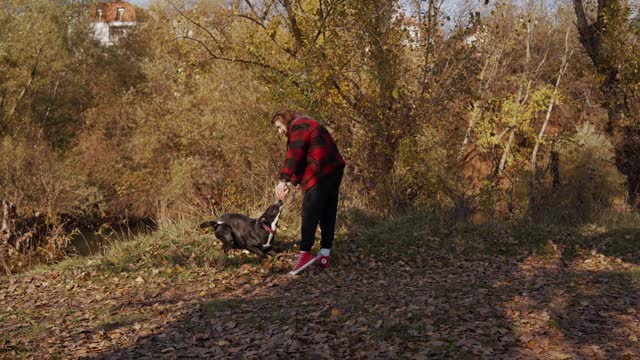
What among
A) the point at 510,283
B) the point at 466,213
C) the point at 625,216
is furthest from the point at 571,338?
the point at 625,216

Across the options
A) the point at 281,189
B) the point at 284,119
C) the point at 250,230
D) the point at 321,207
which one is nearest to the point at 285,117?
the point at 284,119

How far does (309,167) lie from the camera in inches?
267

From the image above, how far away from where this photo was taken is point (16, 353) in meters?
4.63

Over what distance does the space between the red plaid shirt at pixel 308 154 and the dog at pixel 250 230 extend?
799 millimetres

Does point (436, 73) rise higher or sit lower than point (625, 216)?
higher

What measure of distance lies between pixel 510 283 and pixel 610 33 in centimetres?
982

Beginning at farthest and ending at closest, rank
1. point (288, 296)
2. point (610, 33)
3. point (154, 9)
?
point (154, 9)
point (610, 33)
point (288, 296)

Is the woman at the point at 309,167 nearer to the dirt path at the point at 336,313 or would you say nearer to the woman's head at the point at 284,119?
the woman's head at the point at 284,119

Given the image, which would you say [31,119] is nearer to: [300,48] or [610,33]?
[300,48]

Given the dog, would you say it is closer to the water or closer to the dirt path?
the dirt path

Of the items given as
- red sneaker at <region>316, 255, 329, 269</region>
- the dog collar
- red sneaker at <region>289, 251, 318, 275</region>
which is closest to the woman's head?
the dog collar

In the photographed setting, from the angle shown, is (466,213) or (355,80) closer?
(466,213)

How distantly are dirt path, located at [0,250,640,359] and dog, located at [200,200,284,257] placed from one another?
358 millimetres

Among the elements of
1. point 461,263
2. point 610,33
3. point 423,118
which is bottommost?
point 461,263
